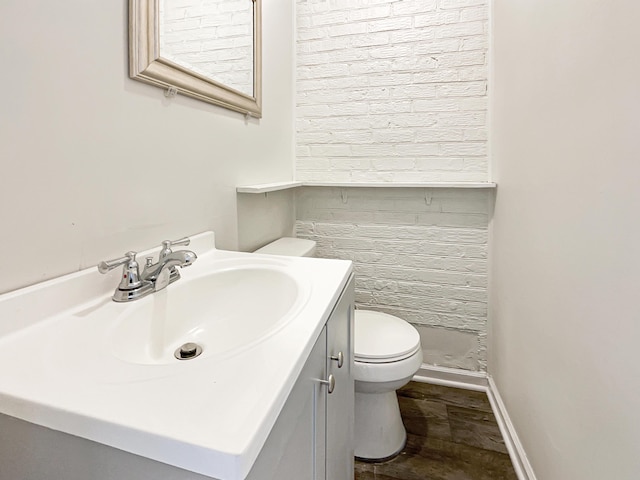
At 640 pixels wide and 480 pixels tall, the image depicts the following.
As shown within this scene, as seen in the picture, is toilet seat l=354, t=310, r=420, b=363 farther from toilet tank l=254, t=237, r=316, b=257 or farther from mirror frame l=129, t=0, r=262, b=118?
mirror frame l=129, t=0, r=262, b=118

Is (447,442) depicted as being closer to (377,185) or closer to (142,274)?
(377,185)

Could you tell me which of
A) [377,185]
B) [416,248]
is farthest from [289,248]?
[416,248]

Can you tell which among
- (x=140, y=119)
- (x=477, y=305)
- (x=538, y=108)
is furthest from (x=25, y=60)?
(x=477, y=305)

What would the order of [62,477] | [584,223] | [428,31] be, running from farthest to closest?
[428,31]
[584,223]
[62,477]

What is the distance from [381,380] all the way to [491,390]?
77 centimetres

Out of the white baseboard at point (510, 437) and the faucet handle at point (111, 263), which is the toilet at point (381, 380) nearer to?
the white baseboard at point (510, 437)

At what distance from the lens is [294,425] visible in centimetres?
Result: 50

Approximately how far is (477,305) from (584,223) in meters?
1.01

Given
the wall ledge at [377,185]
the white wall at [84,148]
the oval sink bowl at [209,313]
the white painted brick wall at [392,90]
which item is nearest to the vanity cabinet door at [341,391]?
the oval sink bowl at [209,313]

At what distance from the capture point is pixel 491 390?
5.33ft

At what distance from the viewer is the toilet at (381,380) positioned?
123 cm

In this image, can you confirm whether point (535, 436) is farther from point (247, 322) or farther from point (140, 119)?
point (140, 119)

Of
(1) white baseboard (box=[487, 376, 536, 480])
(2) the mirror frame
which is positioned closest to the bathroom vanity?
(2) the mirror frame

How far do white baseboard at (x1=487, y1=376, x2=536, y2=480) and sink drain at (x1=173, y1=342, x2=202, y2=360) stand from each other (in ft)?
3.82
